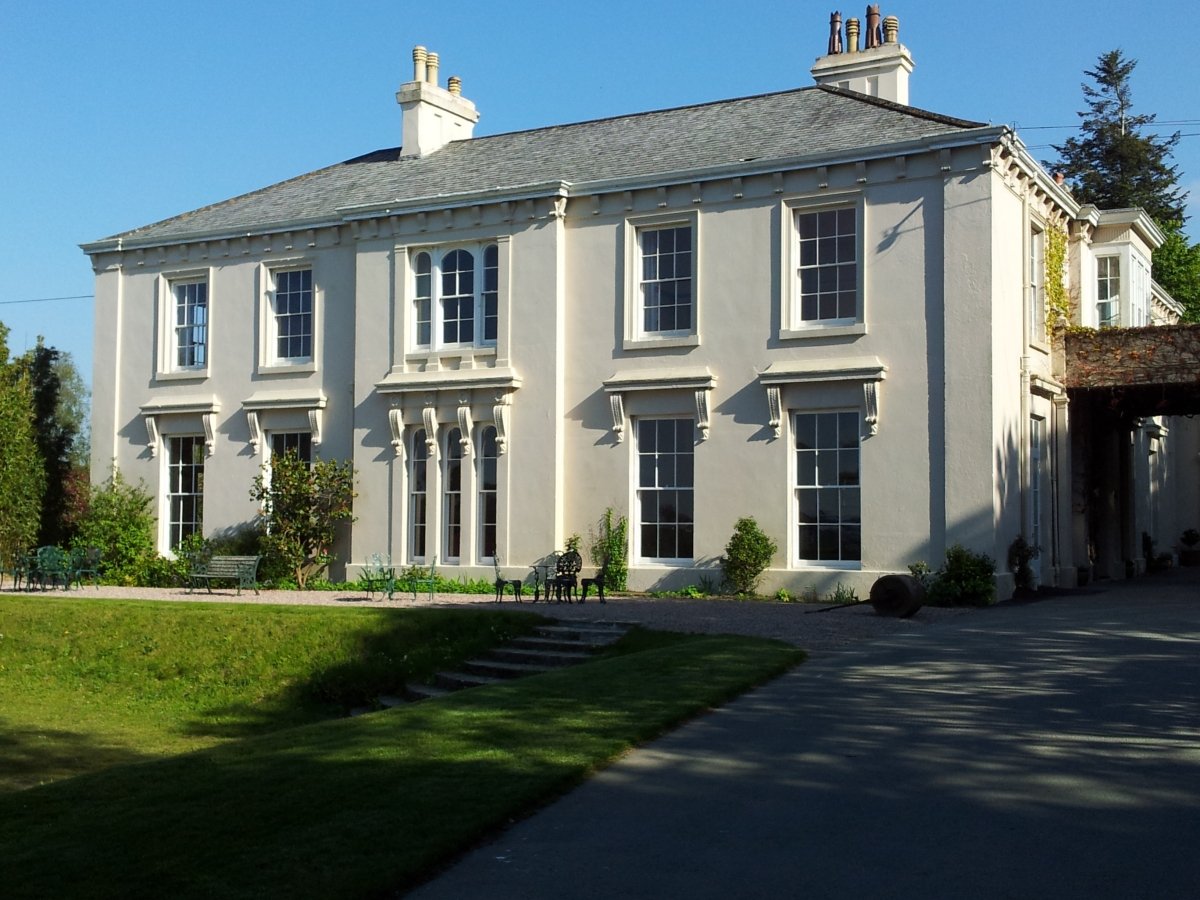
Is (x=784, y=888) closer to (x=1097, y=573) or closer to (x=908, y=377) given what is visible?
(x=908, y=377)

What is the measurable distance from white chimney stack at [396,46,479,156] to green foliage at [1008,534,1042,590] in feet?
51.0

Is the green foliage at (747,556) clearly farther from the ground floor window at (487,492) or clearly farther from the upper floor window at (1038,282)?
the upper floor window at (1038,282)

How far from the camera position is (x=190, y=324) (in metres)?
27.6

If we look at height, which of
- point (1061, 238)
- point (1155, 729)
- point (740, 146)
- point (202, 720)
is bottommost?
point (202, 720)

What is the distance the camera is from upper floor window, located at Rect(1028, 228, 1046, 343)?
865 inches

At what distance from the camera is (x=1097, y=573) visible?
2552 cm

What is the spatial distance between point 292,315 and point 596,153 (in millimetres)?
7246

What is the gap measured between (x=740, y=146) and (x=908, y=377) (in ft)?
18.2

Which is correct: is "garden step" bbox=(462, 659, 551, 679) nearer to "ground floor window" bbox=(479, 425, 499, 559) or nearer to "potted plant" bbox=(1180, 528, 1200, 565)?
"ground floor window" bbox=(479, 425, 499, 559)

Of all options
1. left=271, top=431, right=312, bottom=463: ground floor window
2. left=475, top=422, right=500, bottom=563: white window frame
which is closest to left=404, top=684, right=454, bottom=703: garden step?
left=475, top=422, right=500, bottom=563: white window frame

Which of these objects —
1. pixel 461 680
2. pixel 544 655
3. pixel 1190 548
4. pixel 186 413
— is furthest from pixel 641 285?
pixel 1190 548

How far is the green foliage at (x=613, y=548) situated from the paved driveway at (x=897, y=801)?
10.5m

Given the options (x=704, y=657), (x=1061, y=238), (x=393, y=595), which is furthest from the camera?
(x=1061, y=238)

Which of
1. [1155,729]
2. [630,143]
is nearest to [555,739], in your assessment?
[1155,729]
